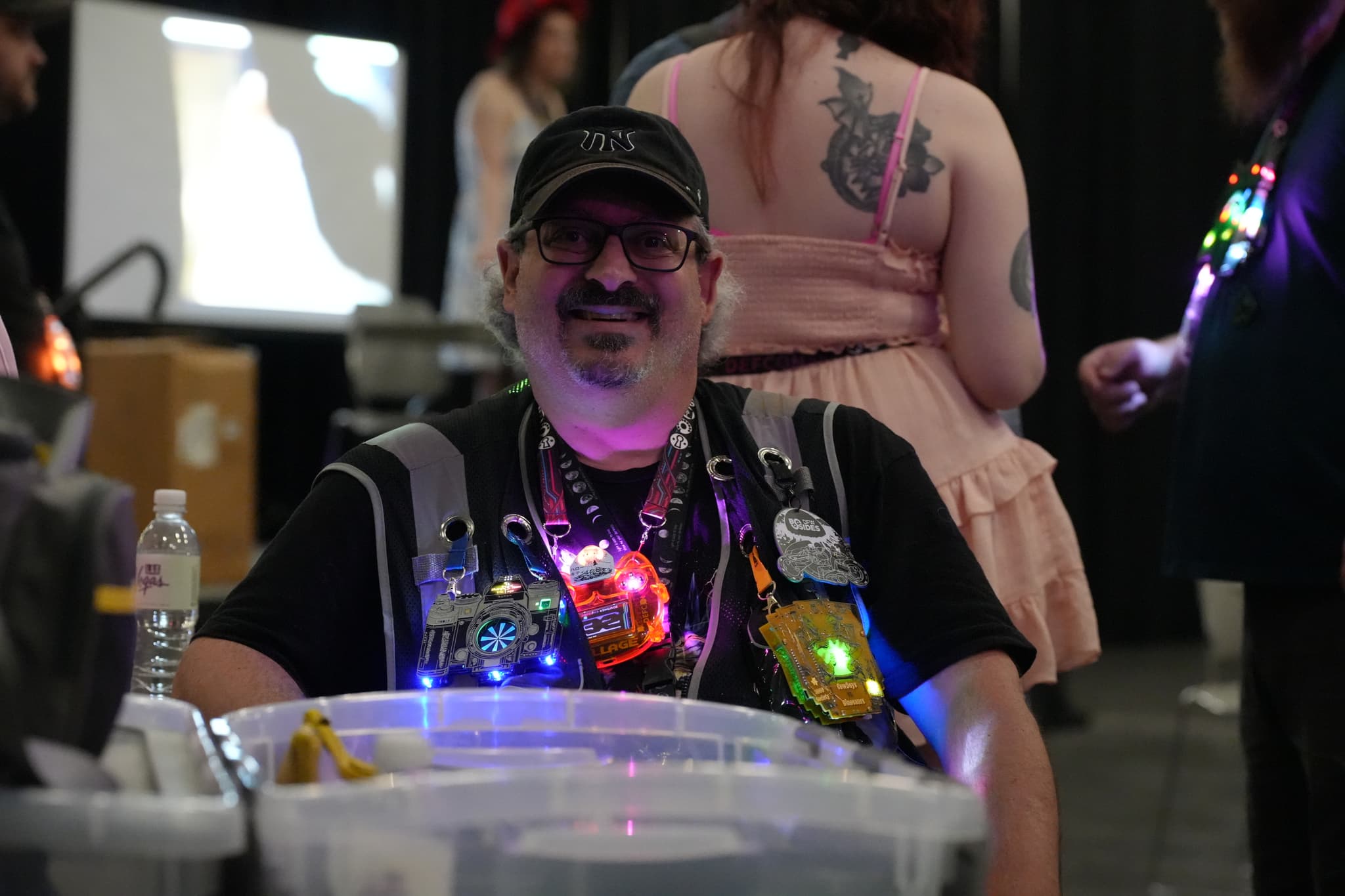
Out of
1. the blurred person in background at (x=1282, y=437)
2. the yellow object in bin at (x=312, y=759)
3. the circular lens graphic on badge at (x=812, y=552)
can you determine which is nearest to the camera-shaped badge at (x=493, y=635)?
the circular lens graphic on badge at (x=812, y=552)

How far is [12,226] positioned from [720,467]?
187 centimetres

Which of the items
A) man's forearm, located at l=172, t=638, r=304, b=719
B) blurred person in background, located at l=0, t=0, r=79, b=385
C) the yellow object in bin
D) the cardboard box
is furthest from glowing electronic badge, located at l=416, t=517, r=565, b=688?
the cardboard box

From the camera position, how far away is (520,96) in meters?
5.02

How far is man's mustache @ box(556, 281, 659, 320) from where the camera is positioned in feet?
5.09

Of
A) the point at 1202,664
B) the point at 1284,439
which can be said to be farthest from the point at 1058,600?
the point at 1202,664

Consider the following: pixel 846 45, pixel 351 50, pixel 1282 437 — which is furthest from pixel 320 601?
pixel 351 50

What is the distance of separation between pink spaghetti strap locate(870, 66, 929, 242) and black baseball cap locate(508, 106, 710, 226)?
0.32m

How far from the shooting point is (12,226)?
2756 millimetres

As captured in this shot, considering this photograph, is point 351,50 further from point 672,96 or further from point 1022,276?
point 1022,276

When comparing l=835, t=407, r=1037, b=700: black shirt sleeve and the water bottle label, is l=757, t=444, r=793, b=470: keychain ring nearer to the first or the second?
l=835, t=407, r=1037, b=700: black shirt sleeve

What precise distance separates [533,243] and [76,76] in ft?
18.2

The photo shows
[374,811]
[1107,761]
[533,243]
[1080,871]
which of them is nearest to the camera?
[374,811]

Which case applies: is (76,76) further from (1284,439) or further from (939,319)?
(1284,439)

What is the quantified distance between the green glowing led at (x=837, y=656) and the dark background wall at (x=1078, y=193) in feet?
19.0
